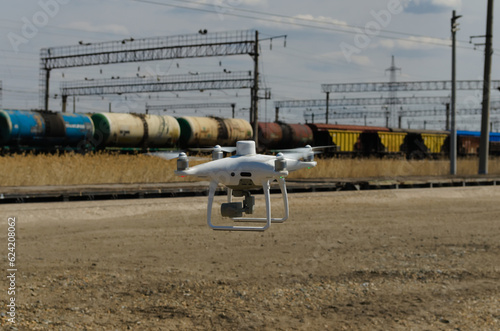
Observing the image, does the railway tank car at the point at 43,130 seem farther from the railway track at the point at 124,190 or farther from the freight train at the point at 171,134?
the railway track at the point at 124,190

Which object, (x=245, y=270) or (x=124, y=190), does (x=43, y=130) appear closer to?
(x=124, y=190)

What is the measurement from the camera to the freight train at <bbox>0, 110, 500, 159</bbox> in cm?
3953

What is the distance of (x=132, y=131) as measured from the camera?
144 ft

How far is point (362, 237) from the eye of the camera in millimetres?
23344

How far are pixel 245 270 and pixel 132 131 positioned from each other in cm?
2725

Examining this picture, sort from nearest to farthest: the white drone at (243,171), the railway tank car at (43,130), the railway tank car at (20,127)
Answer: the white drone at (243,171)
the railway tank car at (20,127)
the railway tank car at (43,130)

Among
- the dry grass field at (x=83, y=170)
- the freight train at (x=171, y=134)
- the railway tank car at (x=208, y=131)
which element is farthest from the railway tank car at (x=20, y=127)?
the railway tank car at (x=208, y=131)

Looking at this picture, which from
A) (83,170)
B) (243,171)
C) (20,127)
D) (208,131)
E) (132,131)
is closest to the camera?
(243,171)

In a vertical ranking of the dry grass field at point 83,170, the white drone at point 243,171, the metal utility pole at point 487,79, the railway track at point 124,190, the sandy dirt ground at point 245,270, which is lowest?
the sandy dirt ground at point 245,270

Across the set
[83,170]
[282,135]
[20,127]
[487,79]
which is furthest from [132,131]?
[487,79]

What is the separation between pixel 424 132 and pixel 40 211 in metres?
51.7

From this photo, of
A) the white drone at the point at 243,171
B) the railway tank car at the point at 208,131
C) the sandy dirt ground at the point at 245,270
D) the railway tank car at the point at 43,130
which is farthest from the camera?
the railway tank car at the point at 208,131

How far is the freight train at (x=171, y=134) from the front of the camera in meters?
39.5

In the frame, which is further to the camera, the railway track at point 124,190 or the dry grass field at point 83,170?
the dry grass field at point 83,170
